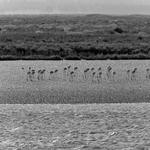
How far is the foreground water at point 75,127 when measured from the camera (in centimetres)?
997

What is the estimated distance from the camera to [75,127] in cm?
1164

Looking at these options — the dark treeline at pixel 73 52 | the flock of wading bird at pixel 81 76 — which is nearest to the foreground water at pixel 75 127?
the flock of wading bird at pixel 81 76

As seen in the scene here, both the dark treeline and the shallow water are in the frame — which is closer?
the shallow water

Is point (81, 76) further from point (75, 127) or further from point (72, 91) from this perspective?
point (75, 127)

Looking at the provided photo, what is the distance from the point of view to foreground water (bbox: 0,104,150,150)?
32.7 ft

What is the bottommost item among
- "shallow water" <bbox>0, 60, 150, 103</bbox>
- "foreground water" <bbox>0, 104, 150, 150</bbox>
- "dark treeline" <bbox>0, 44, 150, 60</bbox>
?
"dark treeline" <bbox>0, 44, 150, 60</bbox>

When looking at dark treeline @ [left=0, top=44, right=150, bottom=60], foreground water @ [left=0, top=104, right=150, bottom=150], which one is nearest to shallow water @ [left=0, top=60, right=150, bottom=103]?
foreground water @ [left=0, top=104, right=150, bottom=150]

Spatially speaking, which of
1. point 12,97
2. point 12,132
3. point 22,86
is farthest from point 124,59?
point 12,132

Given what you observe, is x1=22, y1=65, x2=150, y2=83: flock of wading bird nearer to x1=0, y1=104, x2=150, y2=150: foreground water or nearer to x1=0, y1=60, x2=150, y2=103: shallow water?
x1=0, y1=60, x2=150, y2=103: shallow water

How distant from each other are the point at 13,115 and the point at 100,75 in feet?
29.0

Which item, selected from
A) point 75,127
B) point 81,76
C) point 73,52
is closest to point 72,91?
point 81,76

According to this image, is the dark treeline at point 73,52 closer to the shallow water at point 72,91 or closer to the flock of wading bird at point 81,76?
the flock of wading bird at point 81,76

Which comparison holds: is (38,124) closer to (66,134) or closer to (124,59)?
(66,134)

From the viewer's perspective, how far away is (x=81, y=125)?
1187cm
